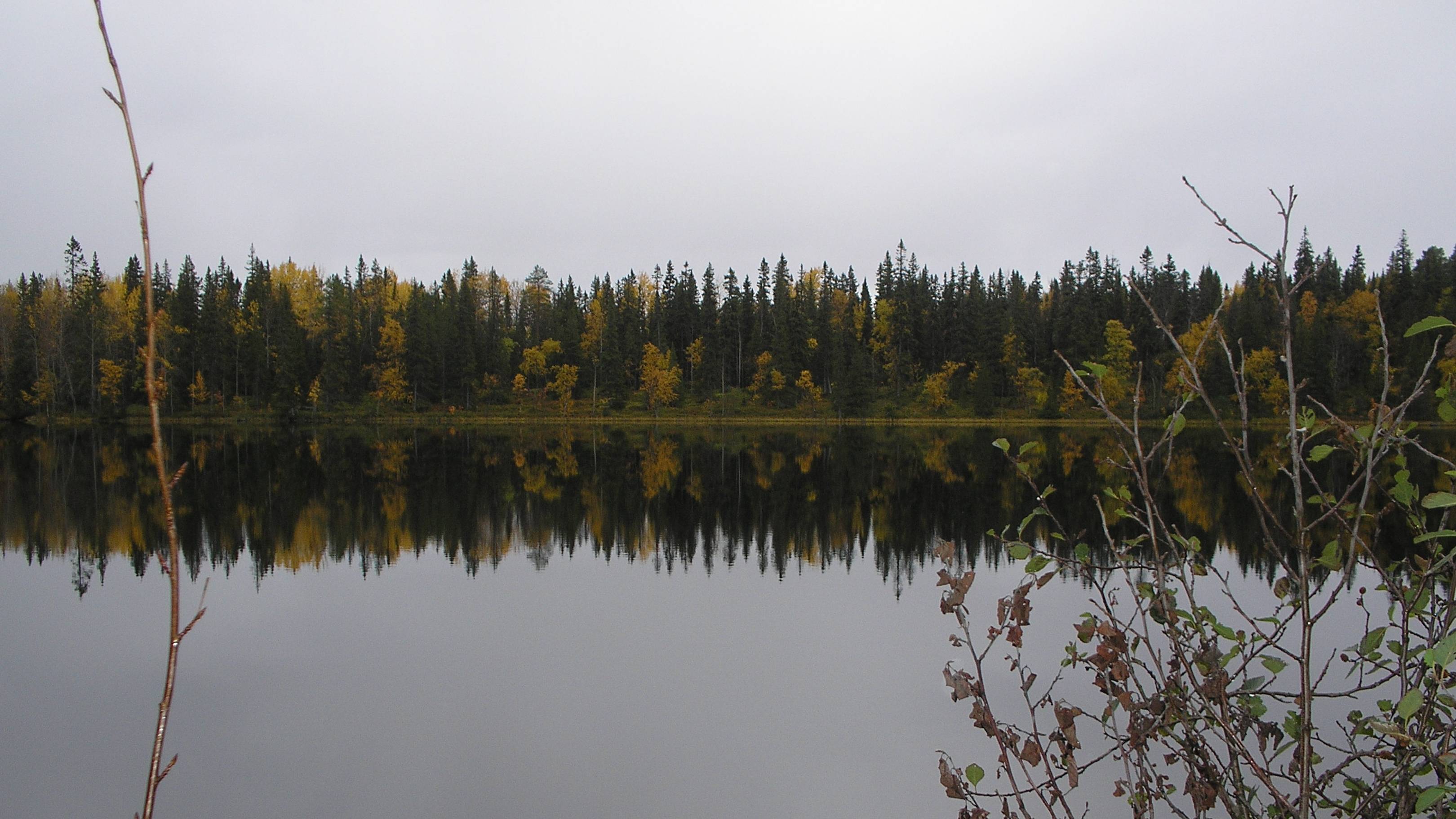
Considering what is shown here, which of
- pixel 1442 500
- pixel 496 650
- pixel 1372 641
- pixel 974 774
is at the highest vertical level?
pixel 1442 500

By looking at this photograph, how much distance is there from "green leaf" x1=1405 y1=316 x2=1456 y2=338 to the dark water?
1.05m

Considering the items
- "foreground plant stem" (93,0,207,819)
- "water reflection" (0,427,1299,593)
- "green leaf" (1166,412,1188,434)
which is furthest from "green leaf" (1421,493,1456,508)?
"water reflection" (0,427,1299,593)

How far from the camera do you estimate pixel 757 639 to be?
10.2 m

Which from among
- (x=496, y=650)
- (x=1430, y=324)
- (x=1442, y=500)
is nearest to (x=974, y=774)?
(x=1442, y=500)

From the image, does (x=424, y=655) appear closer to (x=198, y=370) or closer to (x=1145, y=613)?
(x=1145, y=613)

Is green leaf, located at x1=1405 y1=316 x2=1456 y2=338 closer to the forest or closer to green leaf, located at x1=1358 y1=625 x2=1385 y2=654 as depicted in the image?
green leaf, located at x1=1358 y1=625 x2=1385 y2=654

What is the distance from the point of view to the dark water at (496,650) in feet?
21.9

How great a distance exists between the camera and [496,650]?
9.81 metres

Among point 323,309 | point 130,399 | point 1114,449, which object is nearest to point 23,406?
point 130,399

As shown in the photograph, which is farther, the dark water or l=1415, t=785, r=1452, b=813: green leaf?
the dark water

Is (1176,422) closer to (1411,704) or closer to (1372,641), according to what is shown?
(1372,641)

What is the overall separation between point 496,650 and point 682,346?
84.8m

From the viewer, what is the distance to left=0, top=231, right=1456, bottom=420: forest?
240 ft

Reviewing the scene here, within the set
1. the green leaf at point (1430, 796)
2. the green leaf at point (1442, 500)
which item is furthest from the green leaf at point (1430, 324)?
the green leaf at point (1430, 796)
